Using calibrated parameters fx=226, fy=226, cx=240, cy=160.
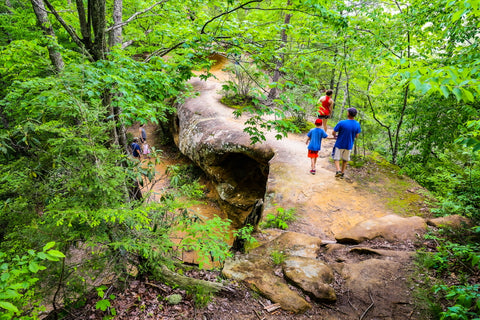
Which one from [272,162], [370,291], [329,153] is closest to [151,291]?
[370,291]

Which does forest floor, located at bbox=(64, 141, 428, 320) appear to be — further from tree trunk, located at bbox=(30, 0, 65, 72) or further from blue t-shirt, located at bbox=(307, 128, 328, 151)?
tree trunk, located at bbox=(30, 0, 65, 72)

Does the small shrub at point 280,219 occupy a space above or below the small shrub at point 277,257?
below

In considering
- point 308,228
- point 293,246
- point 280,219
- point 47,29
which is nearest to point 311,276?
point 293,246

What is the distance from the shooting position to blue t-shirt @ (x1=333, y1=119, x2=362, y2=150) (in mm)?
6523

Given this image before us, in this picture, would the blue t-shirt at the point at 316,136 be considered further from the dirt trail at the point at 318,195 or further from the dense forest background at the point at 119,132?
the dense forest background at the point at 119,132

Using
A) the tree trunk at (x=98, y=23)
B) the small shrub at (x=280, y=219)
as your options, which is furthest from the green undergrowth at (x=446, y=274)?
the tree trunk at (x=98, y=23)

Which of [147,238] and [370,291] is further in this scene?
[370,291]

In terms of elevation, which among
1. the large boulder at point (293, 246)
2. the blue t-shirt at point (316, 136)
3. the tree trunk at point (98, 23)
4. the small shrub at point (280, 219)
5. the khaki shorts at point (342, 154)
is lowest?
the small shrub at point (280, 219)

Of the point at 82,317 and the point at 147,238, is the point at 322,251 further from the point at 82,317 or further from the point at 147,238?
the point at 82,317

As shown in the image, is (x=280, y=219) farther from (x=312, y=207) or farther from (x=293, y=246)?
(x=293, y=246)

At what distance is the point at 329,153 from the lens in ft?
29.8

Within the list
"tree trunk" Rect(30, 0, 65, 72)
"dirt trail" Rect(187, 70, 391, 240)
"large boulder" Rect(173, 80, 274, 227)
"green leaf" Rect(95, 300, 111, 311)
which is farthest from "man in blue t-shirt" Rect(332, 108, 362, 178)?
"tree trunk" Rect(30, 0, 65, 72)

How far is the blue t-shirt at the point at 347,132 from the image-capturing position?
6523mm

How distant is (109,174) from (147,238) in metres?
0.91
